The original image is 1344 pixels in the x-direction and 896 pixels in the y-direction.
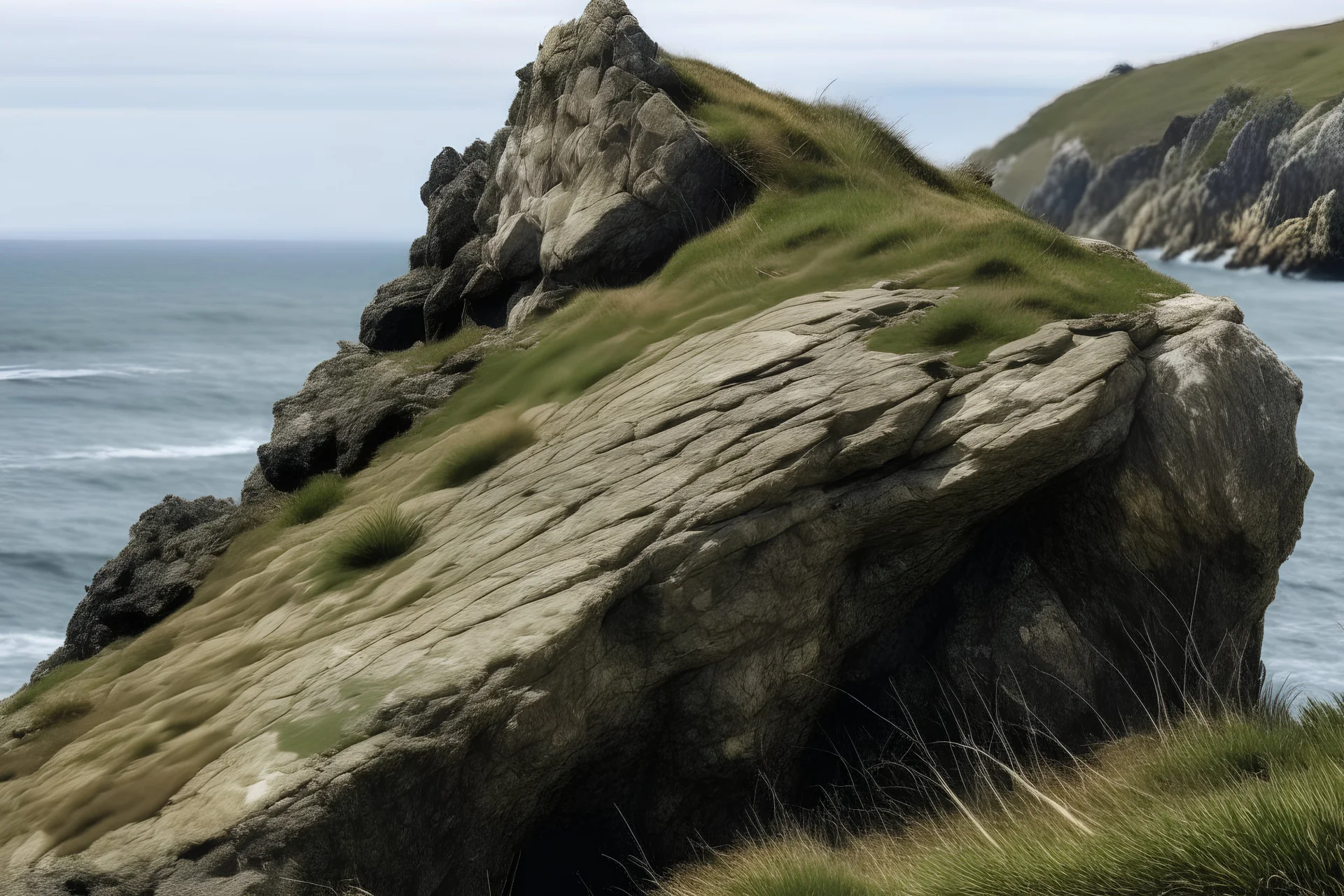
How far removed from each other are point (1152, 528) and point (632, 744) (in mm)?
5769

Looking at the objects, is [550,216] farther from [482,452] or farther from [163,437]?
[163,437]

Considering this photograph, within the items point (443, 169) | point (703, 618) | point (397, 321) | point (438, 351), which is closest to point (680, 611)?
point (703, 618)

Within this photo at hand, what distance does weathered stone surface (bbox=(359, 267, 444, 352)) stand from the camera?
2125 centimetres

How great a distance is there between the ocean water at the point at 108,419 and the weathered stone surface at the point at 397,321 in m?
25.9

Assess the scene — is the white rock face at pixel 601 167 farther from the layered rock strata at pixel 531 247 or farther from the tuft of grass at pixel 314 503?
the tuft of grass at pixel 314 503

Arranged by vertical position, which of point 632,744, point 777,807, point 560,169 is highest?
point 560,169

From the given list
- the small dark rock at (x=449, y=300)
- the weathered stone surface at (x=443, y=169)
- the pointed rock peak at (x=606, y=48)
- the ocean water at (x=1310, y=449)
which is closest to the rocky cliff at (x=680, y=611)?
the pointed rock peak at (x=606, y=48)

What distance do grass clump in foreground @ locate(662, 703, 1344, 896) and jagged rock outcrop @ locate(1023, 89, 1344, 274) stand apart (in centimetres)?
7269

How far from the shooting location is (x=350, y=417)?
15.8 meters

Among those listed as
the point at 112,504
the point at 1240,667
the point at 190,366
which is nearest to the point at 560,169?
the point at 1240,667

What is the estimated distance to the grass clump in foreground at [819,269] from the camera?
40.4ft

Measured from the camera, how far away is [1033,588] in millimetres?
11547

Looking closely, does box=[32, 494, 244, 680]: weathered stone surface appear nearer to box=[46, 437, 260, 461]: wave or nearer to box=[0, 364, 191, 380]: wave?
box=[46, 437, 260, 461]: wave

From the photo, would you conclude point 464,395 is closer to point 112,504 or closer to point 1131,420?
point 1131,420
